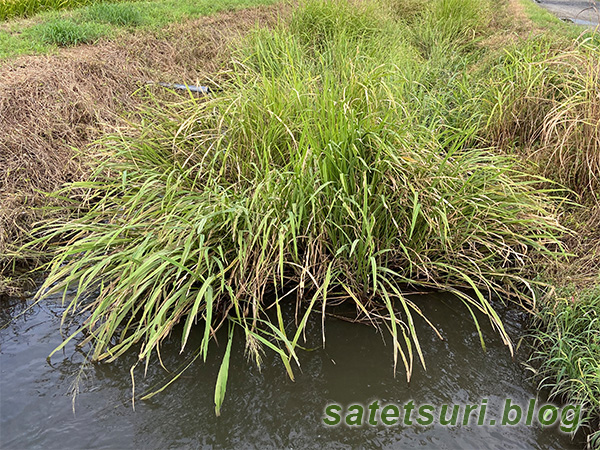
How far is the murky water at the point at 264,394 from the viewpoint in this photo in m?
2.04

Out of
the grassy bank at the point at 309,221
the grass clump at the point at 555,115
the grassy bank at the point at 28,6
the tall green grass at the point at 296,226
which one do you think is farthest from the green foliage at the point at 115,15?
the grass clump at the point at 555,115

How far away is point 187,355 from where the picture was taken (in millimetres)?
2400

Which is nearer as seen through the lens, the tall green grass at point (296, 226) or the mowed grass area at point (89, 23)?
the tall green grass at point (296, 226)

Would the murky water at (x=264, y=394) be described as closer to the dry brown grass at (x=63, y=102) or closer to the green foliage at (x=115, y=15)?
the dry brown grass at (x=63, y=102)

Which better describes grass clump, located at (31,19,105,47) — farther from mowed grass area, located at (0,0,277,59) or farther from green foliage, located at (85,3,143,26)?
green foliage, located at (85,3,143,26)

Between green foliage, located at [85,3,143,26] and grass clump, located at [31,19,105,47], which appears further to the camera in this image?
green foliage, located at [85,3,143,26]

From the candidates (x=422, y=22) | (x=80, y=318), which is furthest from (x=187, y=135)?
(x=422, y=22)

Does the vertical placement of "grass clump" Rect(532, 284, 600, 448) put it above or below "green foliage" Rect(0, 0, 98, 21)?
below

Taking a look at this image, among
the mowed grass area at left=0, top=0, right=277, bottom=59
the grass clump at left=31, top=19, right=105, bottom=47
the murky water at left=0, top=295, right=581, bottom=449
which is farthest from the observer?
the grass clump at left=31, top=19, right=105, bottom=47

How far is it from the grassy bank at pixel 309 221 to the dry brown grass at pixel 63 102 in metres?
0.33

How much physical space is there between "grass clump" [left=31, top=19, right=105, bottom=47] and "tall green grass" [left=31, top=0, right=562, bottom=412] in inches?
107

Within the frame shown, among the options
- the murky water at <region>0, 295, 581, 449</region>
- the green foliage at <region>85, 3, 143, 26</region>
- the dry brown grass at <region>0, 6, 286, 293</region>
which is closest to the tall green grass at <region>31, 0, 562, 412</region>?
the murky water at <region>0, 295, 581, 449</region>

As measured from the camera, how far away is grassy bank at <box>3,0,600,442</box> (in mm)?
2363

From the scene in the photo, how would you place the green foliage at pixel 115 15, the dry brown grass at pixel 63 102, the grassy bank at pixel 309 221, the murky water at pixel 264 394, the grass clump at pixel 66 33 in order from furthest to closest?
1. the green foliage at pixel 115 15
2. the grass clump at pixel 66 33
3. the dry brown grass at pixel 63 102
4. the grassy bank at pixel 309 221
5. the murky water at pixel 264 394
